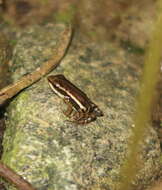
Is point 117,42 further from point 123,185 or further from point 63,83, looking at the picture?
point 123,185

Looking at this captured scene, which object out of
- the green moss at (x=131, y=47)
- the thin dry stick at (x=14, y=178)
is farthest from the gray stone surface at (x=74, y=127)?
the green moss at (x=131, y=47)

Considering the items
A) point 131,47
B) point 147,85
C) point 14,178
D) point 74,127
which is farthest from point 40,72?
point 147,85

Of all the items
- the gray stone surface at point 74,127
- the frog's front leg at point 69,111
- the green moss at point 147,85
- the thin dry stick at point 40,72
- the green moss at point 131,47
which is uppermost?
the green moss at point 147,85

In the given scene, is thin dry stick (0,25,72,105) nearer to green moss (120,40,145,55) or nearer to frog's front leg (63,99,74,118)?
frog's front leg (63,99,74,118)

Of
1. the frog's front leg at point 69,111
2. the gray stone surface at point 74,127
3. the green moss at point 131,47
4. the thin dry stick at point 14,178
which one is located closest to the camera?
the thin dry stick at point 14,178

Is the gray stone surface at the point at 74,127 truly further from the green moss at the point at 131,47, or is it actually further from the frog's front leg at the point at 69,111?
the green moss at the point at 131,47

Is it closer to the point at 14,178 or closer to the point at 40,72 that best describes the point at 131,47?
the point at 40,72

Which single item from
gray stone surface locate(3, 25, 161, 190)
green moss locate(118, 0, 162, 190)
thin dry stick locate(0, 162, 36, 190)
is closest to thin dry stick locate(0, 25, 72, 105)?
gray stone surface locate(3, 25, 161, 190)
